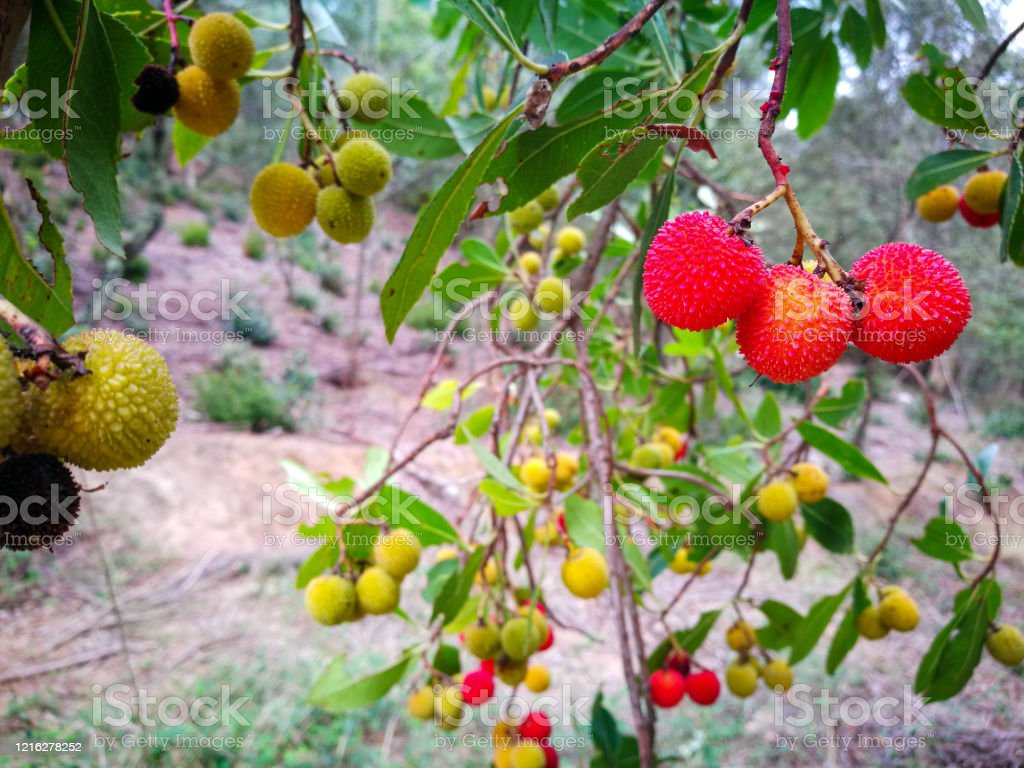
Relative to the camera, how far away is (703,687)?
125 cm

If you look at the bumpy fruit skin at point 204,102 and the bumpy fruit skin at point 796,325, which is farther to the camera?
the bumpy fruit skin at point 204,102

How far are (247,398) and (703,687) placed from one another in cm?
509

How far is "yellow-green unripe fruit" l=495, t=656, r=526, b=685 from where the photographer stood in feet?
3.52

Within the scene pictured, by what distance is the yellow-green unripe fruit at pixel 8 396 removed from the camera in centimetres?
42

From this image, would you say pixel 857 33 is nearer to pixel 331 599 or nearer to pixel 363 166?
pixel 363 166

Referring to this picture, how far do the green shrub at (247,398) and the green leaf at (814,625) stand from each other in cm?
511

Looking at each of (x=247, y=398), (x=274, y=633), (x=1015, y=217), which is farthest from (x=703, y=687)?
(x=247, y=398)

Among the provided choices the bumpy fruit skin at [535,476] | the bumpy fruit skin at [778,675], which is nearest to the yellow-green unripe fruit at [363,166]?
the bumpy fruit skin at [535,476]

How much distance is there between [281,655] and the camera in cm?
284

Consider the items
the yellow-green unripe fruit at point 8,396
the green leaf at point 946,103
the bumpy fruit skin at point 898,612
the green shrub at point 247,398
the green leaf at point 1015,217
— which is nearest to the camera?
the yellow-green unripe fruit at point 8,396

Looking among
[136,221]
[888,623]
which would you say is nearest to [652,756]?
[888,623]

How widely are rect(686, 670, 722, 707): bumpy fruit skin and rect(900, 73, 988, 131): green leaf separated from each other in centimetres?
111

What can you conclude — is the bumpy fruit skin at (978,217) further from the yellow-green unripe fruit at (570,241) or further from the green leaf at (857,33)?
the yellow-green unripe fruit at (570,241)

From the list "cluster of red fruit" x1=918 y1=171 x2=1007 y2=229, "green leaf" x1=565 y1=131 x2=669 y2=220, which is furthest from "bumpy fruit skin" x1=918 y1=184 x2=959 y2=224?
"green leaf" x1=565 y1=131 x2=669 y2=220
